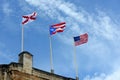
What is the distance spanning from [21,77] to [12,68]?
1498 millimetres

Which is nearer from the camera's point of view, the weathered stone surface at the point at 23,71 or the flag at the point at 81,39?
the weathered stone surface at the point at 23,71

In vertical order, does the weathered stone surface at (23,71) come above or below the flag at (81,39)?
→ below

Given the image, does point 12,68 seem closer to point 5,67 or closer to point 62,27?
point 5,67

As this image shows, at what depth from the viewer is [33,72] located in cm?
5028

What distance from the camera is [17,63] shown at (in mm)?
49094

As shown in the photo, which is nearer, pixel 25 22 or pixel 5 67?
pixel 5 67

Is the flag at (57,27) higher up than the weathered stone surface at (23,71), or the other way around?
the flag at (57,27)

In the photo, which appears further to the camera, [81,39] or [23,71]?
[81,39]

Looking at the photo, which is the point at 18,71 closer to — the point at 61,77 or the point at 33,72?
the point at 33,72

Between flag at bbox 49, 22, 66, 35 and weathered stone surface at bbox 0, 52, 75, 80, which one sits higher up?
flag at bbox 49, 22, 66, 35

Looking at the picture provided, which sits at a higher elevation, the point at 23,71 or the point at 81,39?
the point at 81,39

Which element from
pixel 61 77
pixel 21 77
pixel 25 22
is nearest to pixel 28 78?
pixel 21 77

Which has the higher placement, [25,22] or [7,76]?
[25,22]

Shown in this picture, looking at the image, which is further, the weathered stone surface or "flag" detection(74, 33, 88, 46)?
"flag" detection(74, 33, 88, 46)
